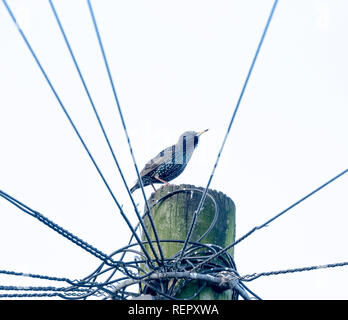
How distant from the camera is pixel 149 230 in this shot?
366cm

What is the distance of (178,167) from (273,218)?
400 cm

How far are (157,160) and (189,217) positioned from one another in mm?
3377

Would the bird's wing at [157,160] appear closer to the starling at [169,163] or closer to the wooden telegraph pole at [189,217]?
the starling at [169,163]

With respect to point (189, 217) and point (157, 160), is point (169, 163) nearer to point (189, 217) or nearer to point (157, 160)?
point (157, 160)

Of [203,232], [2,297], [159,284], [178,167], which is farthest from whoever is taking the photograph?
[178,167]

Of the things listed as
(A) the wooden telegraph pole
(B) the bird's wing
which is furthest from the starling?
(A) the wooden telegraph pole

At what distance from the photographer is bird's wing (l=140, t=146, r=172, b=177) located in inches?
267

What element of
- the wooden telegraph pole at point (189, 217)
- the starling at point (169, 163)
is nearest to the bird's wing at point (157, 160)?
the starling at point (169, 163)

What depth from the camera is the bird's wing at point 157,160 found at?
22.3 feet

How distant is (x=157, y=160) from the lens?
6.85m

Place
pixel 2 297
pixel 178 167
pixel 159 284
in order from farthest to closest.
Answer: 1. pixel 178 167
2. pixel 159 284
3. pixel 2 297

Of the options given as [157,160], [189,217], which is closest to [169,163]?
[157,160]
